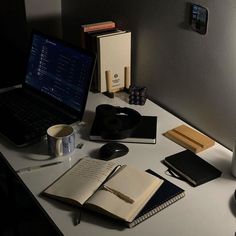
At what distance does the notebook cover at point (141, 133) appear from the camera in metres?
1.49

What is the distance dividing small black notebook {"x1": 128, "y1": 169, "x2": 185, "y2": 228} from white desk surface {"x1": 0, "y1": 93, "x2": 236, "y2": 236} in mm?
13

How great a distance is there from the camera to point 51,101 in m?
1.72

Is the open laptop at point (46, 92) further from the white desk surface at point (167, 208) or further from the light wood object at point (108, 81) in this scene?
the light wood object at point (108, 81)

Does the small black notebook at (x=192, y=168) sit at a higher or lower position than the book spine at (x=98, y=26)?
lower

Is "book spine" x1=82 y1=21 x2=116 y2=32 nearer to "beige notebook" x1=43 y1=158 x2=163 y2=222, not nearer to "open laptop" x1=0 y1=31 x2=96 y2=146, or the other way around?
"open laptop" x1=0 y1=31 x2=96 y2=146

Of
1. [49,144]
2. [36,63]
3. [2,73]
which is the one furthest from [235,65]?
[2,73]

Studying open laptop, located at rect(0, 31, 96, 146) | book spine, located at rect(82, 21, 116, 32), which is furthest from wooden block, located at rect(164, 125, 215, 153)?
book spine, located at rect(82, 21, 116, 32)

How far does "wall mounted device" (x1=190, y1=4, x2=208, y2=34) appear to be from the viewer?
4.64 ft

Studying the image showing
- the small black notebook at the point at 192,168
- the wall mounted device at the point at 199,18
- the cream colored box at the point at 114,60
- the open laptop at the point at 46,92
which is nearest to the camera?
the small black notebook at the point at 192,168

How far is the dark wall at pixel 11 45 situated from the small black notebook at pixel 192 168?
1.24m

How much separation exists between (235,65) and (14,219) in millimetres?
1065

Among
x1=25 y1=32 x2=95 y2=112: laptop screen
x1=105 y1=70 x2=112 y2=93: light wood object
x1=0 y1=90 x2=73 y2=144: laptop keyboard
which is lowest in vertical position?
x1=0 y1=90 x2=73 y2=144: laptop keyboard

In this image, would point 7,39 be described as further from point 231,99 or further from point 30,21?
point 231,99

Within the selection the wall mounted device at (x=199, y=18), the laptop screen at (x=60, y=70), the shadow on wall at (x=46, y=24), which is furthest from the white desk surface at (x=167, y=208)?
the shadow on wall at (x=46, y=24)
